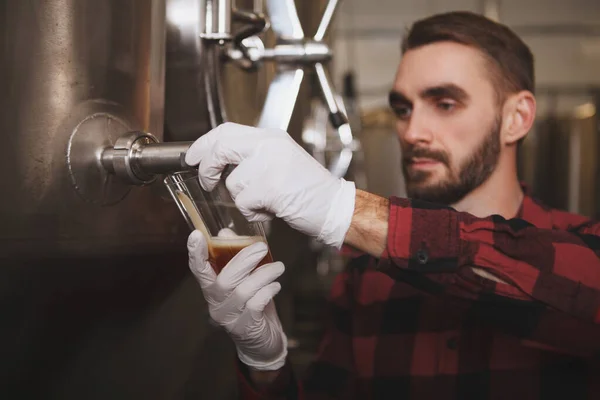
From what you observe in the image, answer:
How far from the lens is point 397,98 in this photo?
4.46 ft

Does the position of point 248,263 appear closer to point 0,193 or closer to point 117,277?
point 117,277

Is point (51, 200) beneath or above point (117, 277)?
above

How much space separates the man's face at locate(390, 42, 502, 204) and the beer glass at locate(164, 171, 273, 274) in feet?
2.03

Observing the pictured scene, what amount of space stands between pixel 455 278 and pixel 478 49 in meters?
0.78

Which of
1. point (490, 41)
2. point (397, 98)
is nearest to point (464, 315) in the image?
point (397, 98)

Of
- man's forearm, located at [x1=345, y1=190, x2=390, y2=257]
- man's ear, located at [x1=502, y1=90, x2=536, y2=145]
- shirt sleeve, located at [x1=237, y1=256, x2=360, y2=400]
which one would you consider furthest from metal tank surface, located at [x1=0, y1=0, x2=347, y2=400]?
man's ear, located at [x1=502, y1=90, x2=536, y2=145]

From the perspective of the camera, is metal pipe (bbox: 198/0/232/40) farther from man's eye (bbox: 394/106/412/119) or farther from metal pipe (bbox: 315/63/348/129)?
man's eye (bbox: 394/106/412/119)

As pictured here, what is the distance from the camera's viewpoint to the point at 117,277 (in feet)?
2.50

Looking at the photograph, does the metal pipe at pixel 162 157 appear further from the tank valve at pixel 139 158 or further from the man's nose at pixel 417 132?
the man's nose at pixel 417 132

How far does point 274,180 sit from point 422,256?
8.0 inches

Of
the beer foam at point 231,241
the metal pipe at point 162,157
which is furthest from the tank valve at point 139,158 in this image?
the beer foam at point 231,241

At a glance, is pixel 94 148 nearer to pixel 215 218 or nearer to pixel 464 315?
pixel 215 218

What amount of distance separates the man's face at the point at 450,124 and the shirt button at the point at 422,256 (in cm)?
60

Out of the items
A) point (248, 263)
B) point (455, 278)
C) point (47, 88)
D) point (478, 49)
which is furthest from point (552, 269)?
point (478, 49)
